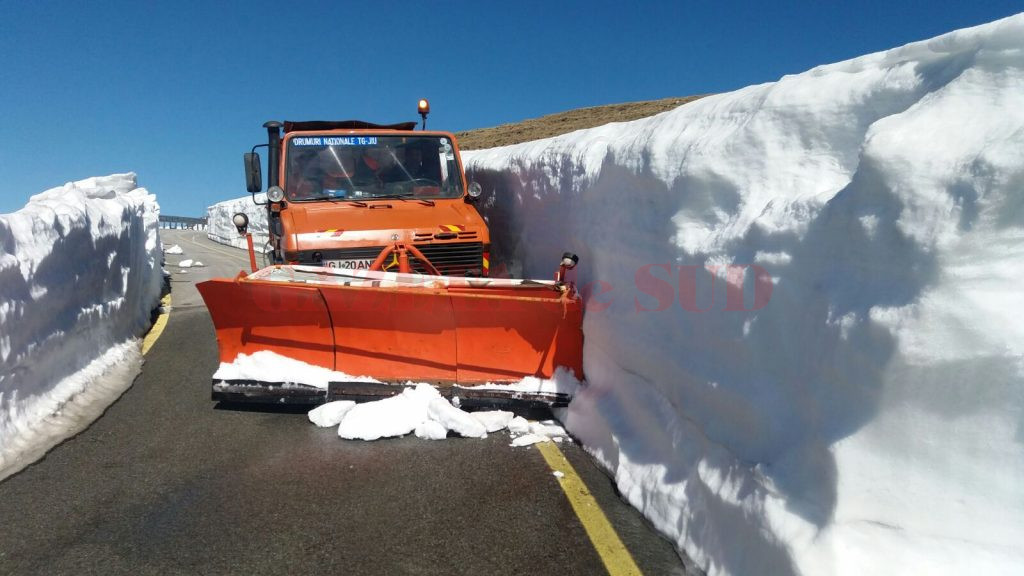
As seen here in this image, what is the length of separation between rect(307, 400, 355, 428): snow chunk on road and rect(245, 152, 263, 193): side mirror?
2.92 metres

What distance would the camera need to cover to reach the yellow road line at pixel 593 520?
9.75 ft

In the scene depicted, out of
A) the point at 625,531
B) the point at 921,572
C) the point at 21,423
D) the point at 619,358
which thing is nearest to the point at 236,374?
the point at 21,423

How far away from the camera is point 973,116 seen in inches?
93.2

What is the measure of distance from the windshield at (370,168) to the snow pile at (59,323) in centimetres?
219

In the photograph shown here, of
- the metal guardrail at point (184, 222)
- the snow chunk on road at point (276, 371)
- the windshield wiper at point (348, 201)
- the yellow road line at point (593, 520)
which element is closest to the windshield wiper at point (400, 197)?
the windshield wiper at point (348, 201)

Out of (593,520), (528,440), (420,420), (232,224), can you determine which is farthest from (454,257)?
(232,224)

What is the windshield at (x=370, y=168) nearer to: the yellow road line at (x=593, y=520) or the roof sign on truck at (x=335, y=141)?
the roof sign on truck at (x=335, y=141)

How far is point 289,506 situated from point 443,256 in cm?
314

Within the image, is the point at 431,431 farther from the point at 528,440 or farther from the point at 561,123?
the point at 561,123

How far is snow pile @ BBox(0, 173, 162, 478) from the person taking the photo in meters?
4.62

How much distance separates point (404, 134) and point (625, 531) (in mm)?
5228

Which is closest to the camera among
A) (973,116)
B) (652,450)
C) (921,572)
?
(921,572)

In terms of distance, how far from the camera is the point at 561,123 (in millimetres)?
42000

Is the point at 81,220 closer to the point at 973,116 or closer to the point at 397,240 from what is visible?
the point at 397,240
